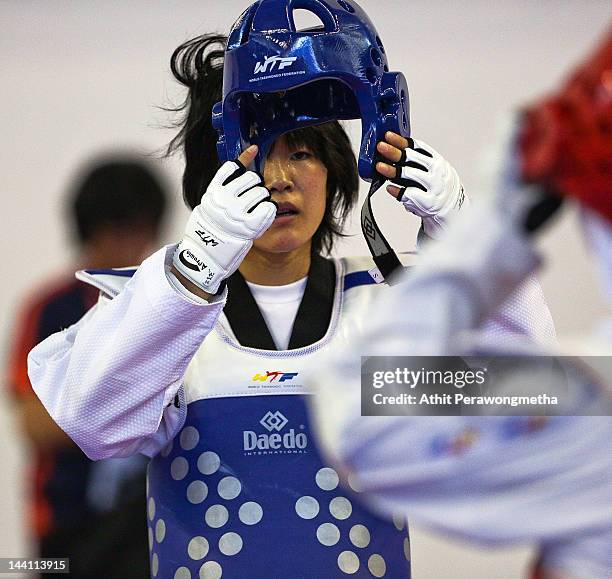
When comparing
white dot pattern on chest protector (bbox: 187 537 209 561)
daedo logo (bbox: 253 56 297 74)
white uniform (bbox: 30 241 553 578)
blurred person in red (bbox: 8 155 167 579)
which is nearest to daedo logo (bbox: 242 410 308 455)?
white uniform (bbox: 30 241 553 578)

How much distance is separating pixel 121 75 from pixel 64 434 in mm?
524

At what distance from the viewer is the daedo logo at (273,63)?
1.28m

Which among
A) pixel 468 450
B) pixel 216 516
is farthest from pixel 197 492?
pixel 468 450

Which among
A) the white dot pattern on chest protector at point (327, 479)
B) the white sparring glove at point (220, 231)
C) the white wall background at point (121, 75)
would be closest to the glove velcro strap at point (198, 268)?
the white sparring glove at point (220, 231)

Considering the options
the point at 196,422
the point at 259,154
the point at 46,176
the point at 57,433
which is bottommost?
the point at 57,433

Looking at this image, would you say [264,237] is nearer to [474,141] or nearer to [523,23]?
[474,141]

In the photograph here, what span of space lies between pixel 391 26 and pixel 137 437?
0.72 metres

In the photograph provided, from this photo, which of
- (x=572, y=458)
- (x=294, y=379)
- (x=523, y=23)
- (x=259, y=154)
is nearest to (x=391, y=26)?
(x=523, y=23)

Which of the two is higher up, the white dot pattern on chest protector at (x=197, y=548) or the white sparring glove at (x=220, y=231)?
the white sparring glove at (x=220, y=231)

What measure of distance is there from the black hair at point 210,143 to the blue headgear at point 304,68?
132 millimetres

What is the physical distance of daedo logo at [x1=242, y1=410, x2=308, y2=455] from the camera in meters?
1.37

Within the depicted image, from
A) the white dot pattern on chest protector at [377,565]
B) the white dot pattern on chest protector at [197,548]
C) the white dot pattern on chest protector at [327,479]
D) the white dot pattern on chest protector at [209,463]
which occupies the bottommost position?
the white dot pattern on chest protector at [377,565]

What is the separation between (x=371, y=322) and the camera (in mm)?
869

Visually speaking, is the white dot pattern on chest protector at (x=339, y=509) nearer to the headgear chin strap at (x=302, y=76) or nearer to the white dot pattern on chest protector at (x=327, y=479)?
the white dot pattern on chest protector at (x=327, y=479)
